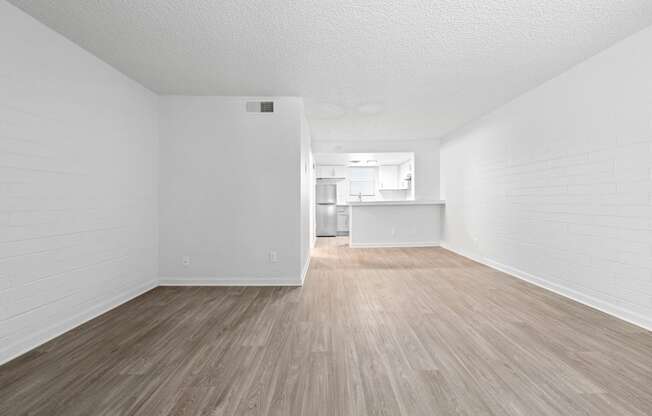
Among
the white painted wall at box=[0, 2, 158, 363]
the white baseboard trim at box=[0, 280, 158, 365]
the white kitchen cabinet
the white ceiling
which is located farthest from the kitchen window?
the white baseboard trim at box=[0, 280, 158, 365]

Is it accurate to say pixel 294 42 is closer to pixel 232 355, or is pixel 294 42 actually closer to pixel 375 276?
pixel 232 355

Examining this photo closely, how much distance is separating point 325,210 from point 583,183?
705 cm

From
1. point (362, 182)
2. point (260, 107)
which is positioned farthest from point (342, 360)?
point (362, 182)

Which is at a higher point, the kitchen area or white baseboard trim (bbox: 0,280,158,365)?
the kitchen area

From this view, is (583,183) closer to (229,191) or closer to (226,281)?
(229,191)

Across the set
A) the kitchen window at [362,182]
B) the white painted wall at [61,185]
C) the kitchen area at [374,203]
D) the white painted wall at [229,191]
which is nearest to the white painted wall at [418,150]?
the kitchen area at [374,203]

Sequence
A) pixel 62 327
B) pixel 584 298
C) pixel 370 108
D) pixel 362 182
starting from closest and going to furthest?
pixel 62 327 → pixel 584 298 → pixel 370 108 → pixel 362 182

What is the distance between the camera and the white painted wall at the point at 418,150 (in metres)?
7.17

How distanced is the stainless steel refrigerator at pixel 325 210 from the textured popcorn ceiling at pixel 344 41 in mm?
5679

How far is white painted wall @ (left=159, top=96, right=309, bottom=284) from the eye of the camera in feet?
12.7

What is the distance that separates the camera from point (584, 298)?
3025 mm

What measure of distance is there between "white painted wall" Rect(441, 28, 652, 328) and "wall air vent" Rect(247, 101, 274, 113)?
3.40m

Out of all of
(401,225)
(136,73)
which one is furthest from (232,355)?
(401,225)

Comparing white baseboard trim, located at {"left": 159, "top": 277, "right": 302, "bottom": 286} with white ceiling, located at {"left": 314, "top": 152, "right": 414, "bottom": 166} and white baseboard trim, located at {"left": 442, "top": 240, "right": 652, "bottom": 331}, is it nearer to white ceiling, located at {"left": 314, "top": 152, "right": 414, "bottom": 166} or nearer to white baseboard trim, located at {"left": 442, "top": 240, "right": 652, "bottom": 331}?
white baseboard trim, located at {"left": 442, "top": 240, "right": 652, "bottom": 331}
